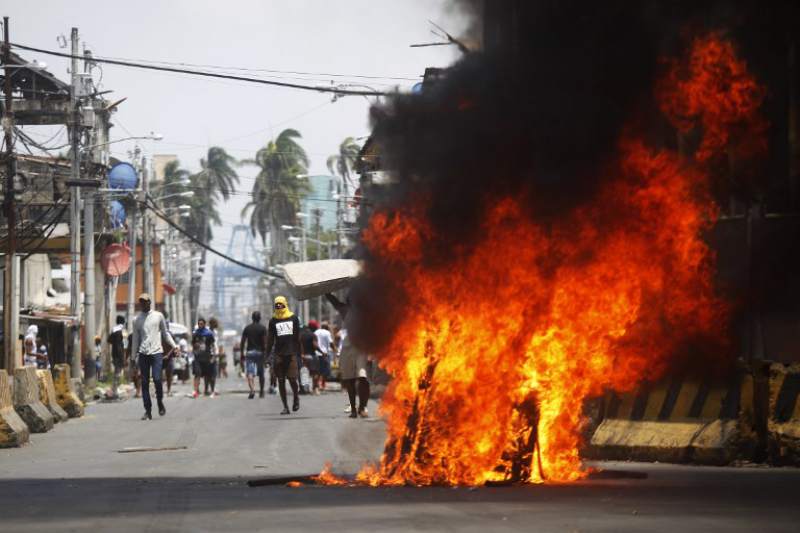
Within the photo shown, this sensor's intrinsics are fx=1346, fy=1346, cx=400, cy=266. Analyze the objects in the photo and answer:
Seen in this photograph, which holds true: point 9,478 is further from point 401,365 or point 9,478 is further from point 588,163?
point 588,163

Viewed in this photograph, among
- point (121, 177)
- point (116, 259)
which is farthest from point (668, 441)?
point (121, 177)

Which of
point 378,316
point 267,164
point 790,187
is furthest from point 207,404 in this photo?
point 267,164

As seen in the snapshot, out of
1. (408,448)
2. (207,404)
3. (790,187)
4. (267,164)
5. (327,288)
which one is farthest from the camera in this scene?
(267,164)

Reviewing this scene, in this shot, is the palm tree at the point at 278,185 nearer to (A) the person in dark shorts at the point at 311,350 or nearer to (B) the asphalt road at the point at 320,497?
(A) the person in dark shorts at the point at 311,350

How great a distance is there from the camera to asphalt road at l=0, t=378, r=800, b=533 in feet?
26.8

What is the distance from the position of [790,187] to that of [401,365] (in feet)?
22.9

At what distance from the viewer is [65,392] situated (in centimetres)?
2386

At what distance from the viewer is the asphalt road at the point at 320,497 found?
8.18 m

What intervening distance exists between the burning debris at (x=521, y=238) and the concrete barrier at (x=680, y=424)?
208 centimetres

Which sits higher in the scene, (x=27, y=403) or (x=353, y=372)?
(x=353, y=372)

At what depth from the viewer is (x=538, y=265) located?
35.3 ft

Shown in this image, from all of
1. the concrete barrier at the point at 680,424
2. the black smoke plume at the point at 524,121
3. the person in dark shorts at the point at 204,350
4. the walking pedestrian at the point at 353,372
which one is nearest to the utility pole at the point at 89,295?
the person in dark shorts at the point at 204,350

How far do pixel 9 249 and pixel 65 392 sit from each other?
23.6ft

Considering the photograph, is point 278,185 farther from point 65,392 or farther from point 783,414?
point 783,414
